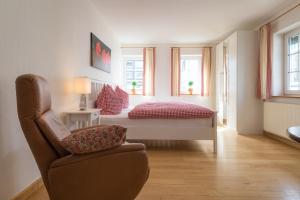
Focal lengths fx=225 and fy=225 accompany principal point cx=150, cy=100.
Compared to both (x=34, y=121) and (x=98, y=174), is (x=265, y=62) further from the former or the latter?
(x=34, y=121)

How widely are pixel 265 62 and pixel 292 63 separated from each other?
0.47 m

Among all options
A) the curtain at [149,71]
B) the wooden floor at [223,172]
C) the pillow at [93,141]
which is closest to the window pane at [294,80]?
the wooden floor at [223,172]

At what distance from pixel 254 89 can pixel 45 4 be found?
4.34 m

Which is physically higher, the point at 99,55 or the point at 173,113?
the point at 99,55

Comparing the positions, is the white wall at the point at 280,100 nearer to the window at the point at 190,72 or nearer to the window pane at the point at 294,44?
the window pane at the point at 294,44

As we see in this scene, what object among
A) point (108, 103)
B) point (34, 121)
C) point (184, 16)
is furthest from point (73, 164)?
point (184, 16)

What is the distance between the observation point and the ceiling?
373 centimetres

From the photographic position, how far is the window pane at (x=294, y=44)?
407cm

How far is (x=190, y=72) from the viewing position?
268 inches

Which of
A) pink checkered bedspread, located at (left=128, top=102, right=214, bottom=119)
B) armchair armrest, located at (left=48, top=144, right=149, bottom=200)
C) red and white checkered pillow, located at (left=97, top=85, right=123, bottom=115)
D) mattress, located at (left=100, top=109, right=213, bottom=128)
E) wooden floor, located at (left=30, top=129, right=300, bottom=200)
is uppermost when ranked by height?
red and white checkered pillow, located at (left=97, top=85, right=123, bottom=115)

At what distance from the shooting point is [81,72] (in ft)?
10.9

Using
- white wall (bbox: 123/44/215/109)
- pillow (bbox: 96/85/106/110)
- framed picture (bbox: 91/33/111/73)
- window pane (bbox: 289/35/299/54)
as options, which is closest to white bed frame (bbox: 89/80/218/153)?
pillow (bbox: 96/85/106/110)

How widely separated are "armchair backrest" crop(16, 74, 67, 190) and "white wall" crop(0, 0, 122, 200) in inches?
15.2

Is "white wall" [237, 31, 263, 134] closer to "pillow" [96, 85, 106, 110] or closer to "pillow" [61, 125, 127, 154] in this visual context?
"pillow" [96, 85, 106, 110]
